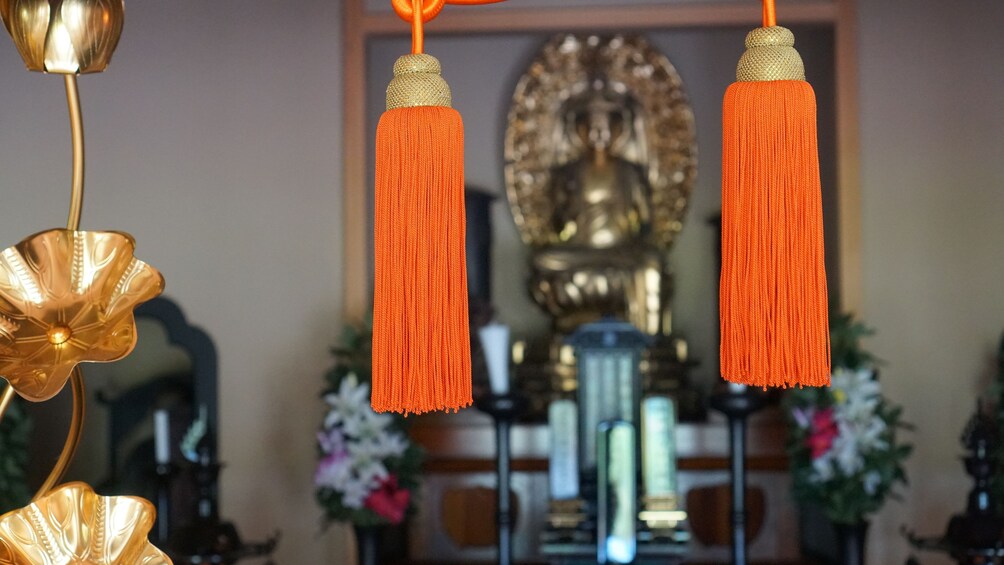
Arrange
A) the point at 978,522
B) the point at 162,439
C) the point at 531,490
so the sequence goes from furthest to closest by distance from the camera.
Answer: the point at 531,490, the point at 162,439, the point at 978,522

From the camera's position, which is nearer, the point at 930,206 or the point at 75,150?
the point at 75,150

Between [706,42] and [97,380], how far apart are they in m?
2.58

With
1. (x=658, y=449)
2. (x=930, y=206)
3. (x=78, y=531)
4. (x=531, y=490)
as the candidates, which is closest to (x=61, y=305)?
(x=78, y=531)

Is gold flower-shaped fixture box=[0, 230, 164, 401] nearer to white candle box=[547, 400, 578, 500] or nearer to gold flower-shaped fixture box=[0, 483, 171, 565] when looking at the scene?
gold flower-shaped fixture box=[0, 483, 171, 565]

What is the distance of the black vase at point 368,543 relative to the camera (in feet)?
10.7

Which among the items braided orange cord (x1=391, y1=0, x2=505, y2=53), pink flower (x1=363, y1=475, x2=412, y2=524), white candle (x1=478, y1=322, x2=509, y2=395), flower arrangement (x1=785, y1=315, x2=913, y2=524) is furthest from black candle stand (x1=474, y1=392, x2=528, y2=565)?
braided orange cord (x1=391, y1=0, x2=505, y2=53)

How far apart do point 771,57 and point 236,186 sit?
287 centimetres

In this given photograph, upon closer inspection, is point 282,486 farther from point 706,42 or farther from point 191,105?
point 706,42

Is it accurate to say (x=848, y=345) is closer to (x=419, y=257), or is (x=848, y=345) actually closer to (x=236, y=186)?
(x=236, y=186)

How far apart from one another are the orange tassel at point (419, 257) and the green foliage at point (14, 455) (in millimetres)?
2404

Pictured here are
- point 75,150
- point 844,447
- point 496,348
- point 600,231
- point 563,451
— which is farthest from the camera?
point 600,231

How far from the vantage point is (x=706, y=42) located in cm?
458

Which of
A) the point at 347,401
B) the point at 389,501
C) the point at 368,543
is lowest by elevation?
the point at 368,543

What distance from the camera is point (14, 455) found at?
10.7 feet
